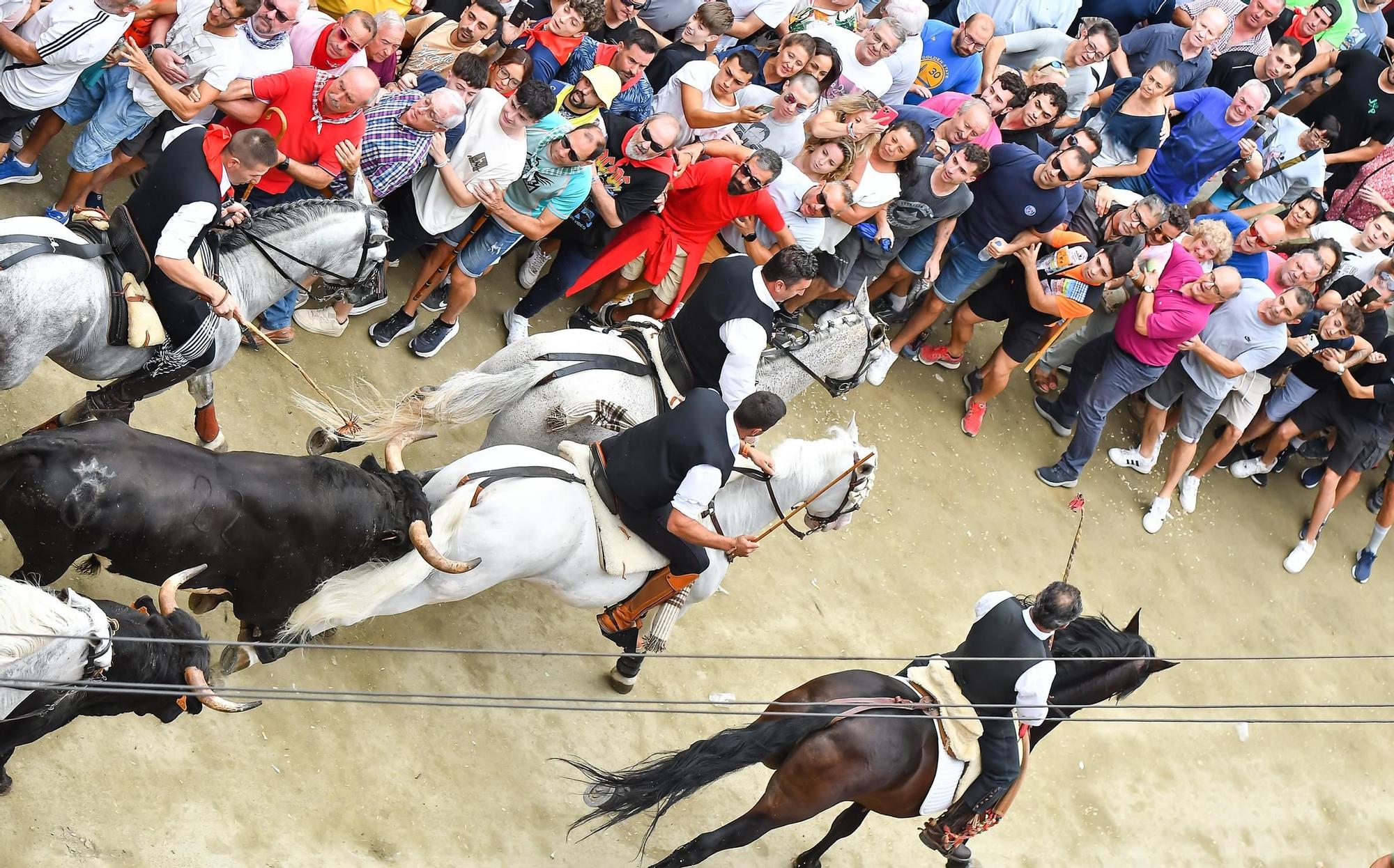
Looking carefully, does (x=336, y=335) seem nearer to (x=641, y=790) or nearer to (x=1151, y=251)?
(x=641, y=790)

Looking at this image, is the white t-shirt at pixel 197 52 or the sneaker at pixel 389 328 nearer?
the white t-shirt at pixel 197 52

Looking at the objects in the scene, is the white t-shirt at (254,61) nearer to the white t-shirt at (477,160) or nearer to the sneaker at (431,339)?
the white t-shirt at (477,160)

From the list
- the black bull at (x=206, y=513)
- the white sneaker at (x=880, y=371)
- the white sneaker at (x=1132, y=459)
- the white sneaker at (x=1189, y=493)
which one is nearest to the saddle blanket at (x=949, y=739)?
the black bull at (x=206, y=513)

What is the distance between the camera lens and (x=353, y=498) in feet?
17.8

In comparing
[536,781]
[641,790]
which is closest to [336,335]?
[536,781]

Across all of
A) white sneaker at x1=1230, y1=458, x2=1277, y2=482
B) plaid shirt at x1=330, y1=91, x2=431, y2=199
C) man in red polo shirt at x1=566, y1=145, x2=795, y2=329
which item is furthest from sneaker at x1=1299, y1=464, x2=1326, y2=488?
plaid shirt at x1=330, y1=91, x2=431, y2=199

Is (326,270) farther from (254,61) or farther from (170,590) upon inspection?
(170,590)

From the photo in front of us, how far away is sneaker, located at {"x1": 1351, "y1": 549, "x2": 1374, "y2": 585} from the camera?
10570 millimetres

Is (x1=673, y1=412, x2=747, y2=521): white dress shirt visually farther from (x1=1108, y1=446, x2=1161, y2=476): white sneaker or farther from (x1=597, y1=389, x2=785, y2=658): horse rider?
(x1=1108, y1=446, x2=1161, y2=476): white sneaker

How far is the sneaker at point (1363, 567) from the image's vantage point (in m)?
10.6

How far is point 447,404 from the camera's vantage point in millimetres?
6180

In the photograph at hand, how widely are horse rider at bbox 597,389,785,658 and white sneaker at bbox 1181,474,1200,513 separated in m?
5.27

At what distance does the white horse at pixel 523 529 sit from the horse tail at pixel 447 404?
0.40m

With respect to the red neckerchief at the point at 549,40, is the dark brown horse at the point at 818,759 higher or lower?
lower
